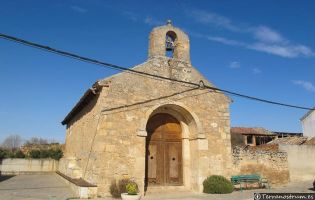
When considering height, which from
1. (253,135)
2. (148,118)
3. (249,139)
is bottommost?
(249,139)

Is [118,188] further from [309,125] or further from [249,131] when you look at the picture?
[249,131]

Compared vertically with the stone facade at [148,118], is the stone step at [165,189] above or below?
below

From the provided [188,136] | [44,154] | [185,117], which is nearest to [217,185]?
[188,136]

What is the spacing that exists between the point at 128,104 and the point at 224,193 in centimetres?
533

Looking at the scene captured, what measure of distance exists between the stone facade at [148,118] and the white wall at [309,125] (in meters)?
20.5

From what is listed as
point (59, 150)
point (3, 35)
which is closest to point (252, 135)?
point (59, 150)

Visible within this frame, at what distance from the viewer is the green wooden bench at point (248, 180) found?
42.4 feet

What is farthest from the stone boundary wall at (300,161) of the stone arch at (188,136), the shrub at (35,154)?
the shrub at (35,154)

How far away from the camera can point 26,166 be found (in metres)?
22.6

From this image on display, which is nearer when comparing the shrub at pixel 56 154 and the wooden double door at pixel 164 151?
the wooden double door at pixel 164 151

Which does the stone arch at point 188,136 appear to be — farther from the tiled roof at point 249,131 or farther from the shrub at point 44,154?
the tiled roof at point 249,131

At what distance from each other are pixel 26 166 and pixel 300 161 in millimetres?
19566

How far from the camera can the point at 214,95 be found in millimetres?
13609

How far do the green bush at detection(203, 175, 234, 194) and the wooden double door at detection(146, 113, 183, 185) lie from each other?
4.69 ft
